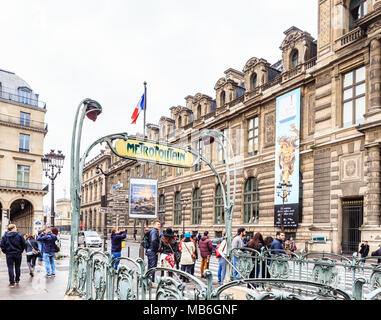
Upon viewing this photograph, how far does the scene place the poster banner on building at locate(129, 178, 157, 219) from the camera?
18516mm

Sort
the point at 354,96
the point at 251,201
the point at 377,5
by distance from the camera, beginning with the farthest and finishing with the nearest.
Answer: the point at 251,201, the point at 354,96, the point at 377,5

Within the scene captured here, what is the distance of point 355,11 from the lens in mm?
23000

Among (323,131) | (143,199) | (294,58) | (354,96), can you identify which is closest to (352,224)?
(323,131)

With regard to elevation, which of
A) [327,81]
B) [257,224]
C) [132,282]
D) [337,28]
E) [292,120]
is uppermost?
[337,28]

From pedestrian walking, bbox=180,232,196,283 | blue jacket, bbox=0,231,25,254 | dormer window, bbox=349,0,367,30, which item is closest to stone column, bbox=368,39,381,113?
dormer window, bbox=349,0,367,30

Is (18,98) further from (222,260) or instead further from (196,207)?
(222,260)

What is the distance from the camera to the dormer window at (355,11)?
22.3 m

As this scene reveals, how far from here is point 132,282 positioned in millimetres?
4953

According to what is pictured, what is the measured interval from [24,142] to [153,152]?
4171 centimetres

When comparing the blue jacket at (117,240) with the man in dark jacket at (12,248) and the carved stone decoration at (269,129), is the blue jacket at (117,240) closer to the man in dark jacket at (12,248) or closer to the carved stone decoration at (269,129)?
the man in dark jacket at (12,248)

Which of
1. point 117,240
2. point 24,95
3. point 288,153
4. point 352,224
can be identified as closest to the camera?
point 117,240

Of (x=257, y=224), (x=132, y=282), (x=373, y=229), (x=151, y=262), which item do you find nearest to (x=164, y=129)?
(x=257, y=224)
